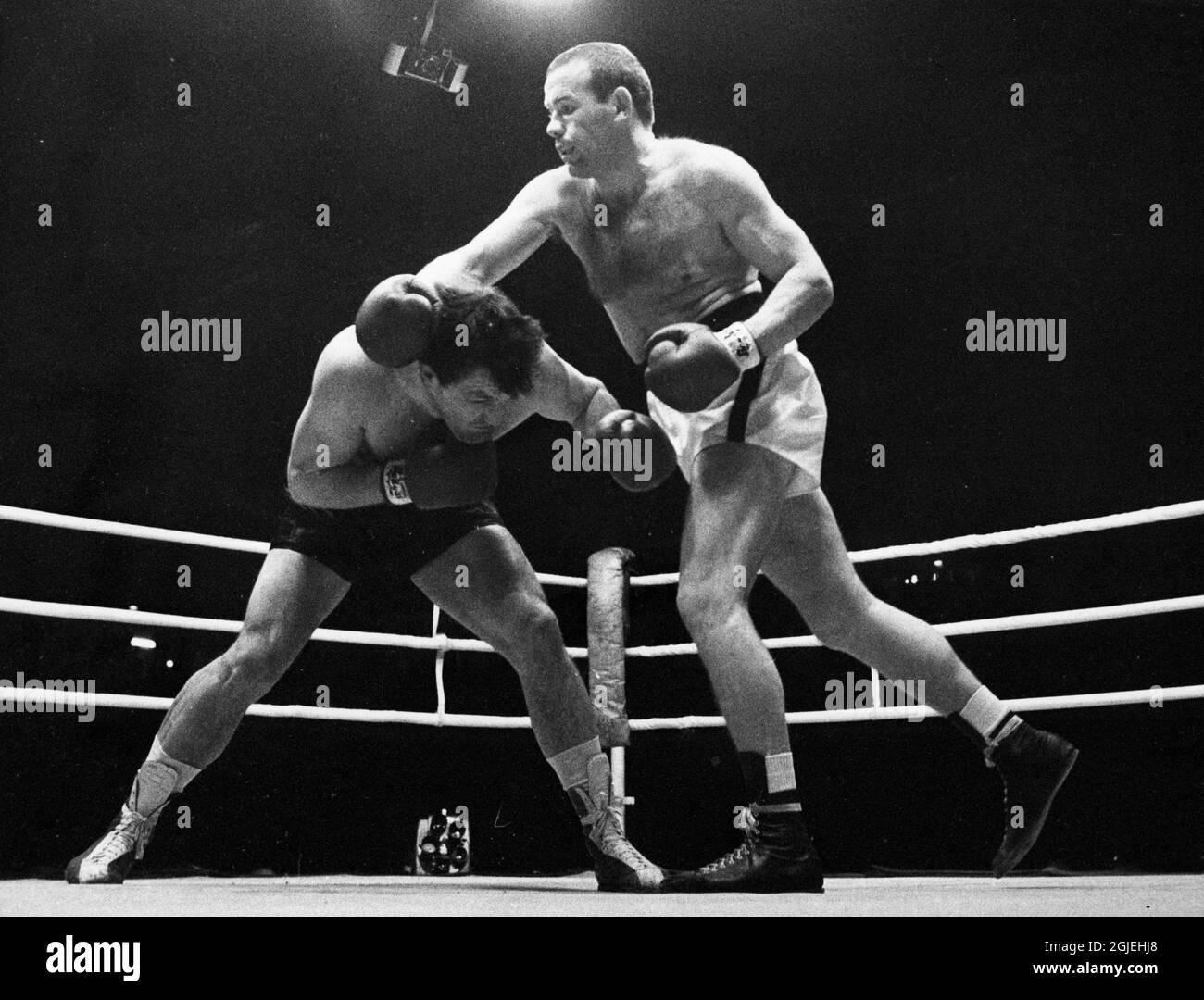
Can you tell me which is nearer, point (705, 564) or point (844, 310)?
point (705, 564)

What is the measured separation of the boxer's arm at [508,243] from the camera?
2.60 m

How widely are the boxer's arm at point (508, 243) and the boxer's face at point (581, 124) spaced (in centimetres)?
7

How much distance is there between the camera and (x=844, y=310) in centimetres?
280

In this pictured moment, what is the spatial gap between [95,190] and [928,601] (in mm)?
1958

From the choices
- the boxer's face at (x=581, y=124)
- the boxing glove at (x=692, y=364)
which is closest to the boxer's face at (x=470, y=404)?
the boxing glove at (x=692, y=364)

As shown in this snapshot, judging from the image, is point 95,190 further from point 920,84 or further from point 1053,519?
point 1053,519

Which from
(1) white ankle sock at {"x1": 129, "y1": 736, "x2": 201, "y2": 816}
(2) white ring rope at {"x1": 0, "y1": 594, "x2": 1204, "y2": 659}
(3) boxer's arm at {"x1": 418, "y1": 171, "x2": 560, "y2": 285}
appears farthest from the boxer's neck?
(1) white ankle sock at {"x1": 129, "y1": 736, "x2": 201, "y2": 816}

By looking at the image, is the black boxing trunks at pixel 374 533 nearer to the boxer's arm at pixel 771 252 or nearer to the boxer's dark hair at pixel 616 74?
the boxer's arm at pixel 771 252

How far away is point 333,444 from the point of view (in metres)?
2.51

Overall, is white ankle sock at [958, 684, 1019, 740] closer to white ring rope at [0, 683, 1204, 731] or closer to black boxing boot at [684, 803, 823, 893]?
white ring rope at [0, 683, 1204, 731]

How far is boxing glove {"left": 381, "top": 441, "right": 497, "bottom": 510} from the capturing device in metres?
2.32

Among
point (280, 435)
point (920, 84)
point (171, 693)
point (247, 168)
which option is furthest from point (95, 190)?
point (920, 84)
